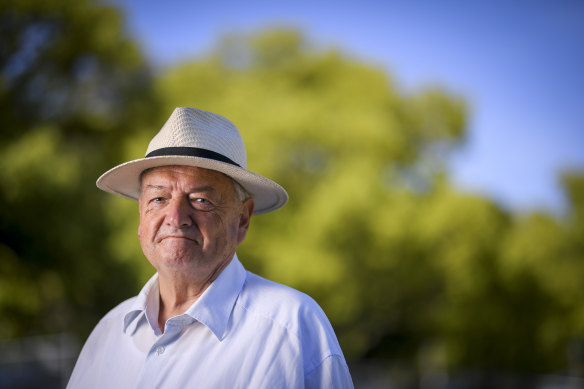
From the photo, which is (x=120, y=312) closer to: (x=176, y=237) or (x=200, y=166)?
(x=176, y=237)

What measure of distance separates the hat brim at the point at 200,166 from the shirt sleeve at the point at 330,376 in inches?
20.9

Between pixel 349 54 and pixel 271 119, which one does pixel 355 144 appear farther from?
pixel 349 54

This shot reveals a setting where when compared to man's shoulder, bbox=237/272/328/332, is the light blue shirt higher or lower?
lower

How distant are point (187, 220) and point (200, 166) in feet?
0.51

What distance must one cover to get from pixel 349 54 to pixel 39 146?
32.0 feet

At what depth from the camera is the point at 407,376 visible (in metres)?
14.2

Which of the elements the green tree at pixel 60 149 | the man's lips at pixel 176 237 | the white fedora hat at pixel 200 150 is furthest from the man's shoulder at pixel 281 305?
the green tree at pixel 60 149

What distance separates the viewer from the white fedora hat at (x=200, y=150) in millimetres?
1617

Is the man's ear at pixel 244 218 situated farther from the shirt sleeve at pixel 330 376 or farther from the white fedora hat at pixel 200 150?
the shirt sleeve at pixel 330 376

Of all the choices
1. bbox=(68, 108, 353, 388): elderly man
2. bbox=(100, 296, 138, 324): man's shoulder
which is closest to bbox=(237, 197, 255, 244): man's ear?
bbox=(68, 108, 353, 388): elderly man

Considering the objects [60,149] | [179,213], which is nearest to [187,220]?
[179,213]

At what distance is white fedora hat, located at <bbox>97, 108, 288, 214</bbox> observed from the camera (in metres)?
1.62

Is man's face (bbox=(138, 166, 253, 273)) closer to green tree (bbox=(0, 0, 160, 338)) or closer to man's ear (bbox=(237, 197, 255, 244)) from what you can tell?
man's ear (bbox=(237, 197, 255, 244))

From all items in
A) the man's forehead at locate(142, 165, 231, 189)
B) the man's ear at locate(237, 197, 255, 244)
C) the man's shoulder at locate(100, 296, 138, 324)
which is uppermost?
the man's forehead at locate(142, 165, 231, 189)
